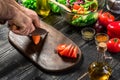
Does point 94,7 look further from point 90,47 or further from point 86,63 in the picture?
point 86,63

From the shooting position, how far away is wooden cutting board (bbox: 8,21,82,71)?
1104 millimetres

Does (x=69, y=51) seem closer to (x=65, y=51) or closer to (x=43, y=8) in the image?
(x=65, y=51)

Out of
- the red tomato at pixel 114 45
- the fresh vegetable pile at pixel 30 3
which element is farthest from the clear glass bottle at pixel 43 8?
the red tomato at pixel 114 45

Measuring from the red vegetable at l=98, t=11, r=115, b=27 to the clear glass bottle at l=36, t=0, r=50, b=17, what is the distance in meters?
0.29

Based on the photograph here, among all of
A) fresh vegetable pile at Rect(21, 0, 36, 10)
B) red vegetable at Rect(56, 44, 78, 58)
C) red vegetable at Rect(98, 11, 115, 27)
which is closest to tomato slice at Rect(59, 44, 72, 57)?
red vegetable at Rect(56, 44, 78, 58)

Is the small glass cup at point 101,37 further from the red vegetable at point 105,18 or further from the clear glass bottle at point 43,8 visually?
the clear glass bottle at point 43,8

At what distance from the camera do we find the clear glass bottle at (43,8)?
138 cm

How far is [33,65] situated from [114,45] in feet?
1.22

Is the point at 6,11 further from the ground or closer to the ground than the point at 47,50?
further from the ground

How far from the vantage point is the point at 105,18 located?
128 cm

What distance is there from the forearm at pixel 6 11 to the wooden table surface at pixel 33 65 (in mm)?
245

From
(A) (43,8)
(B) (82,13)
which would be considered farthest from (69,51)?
(A) (43,8)

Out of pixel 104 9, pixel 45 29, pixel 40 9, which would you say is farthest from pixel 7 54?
pixel 104 9

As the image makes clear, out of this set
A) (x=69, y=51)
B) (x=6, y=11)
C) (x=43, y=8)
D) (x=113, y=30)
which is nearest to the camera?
(x=6, y=11)
